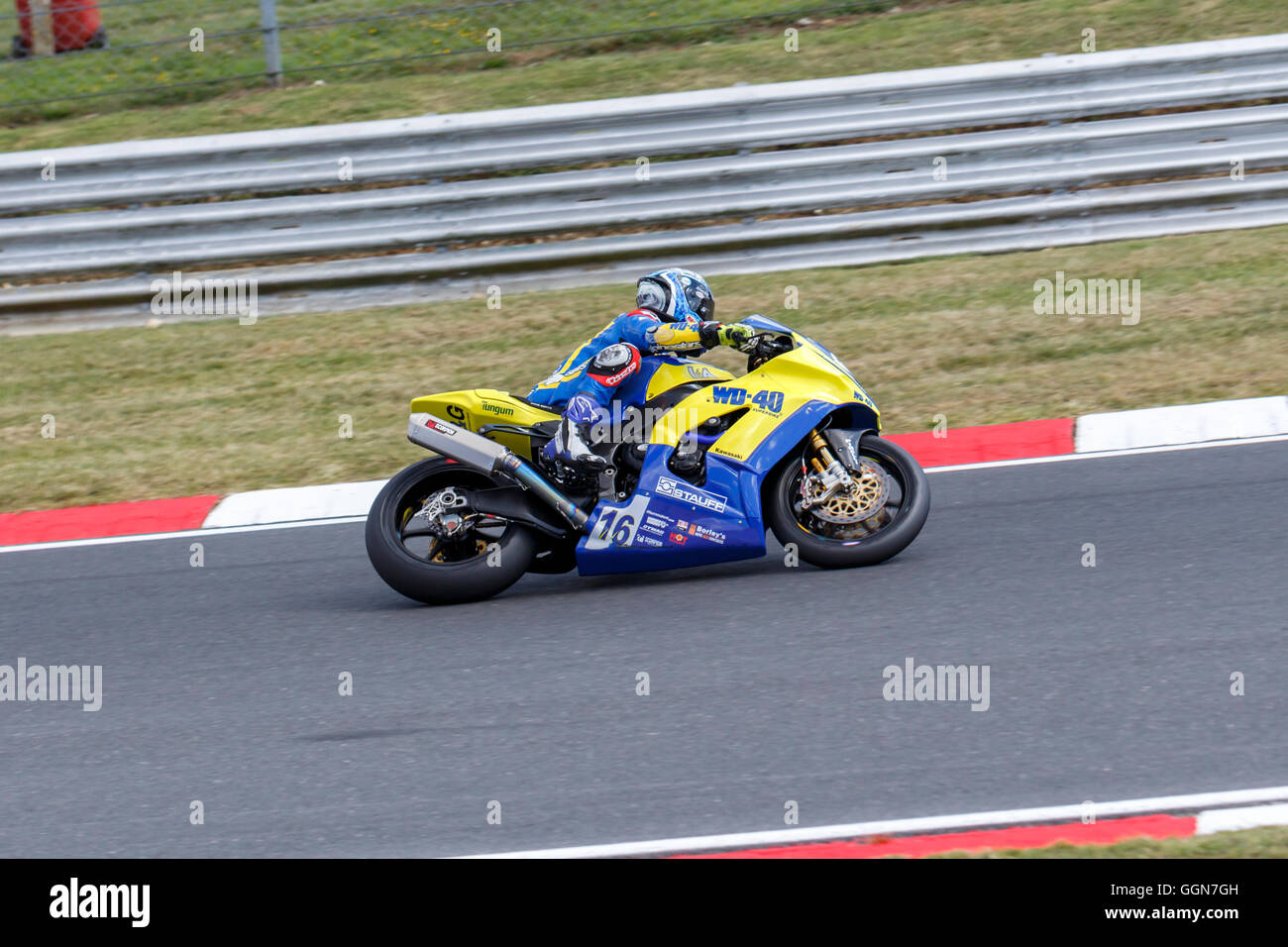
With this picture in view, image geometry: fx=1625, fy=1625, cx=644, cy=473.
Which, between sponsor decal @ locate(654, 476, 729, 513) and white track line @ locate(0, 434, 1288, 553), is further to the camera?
white track line @ locate(0, 434, 1288, 553)

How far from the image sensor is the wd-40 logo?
7035 millimetres

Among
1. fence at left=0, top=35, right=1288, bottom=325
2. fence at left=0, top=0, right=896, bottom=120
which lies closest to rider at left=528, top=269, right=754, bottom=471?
fence at left=0, top=35, right=1288, bottom=325

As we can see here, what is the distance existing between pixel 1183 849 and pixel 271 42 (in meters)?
11.9

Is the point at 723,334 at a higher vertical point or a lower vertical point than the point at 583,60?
lower

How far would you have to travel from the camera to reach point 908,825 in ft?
15.5

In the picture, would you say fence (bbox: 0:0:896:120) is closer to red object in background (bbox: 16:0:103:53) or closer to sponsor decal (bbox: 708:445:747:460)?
red object in background (bbox: 16:0:103:53)

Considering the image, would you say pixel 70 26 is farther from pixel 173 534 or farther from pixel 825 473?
pixel 825 473

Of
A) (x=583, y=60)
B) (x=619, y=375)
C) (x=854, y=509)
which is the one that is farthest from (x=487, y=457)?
(x=583, y=60)

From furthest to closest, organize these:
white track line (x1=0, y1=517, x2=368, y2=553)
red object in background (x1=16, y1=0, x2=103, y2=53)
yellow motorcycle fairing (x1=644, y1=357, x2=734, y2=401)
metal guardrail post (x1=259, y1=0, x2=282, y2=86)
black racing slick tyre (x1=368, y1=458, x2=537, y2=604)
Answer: red object in background (x1=16, y1=0, x2=103, y2=53) → metal guardrail post (x1=259, y1=0, x2=282, y2=86) → white track line (x1=0, y1=517, x2=368, y2=553) → yellow motorcycle fairing (x1=644, y1=357, x2=734, y2=401) → black racing slick tyre (x1=368, y1=458, x2=537, y2=604)

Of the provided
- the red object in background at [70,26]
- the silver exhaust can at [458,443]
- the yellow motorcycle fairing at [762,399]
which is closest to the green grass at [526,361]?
the silver exhaust can at [458,443]

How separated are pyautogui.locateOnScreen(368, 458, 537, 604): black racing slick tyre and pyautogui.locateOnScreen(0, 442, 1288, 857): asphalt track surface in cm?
14

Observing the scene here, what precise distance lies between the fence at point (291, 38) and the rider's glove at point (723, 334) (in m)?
7.37

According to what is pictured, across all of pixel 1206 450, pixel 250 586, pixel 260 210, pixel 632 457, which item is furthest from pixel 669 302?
pixel 260 210

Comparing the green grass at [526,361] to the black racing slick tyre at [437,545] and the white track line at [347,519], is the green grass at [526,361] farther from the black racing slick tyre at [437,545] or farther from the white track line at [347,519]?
the black racing slick tyre at [437,545]
